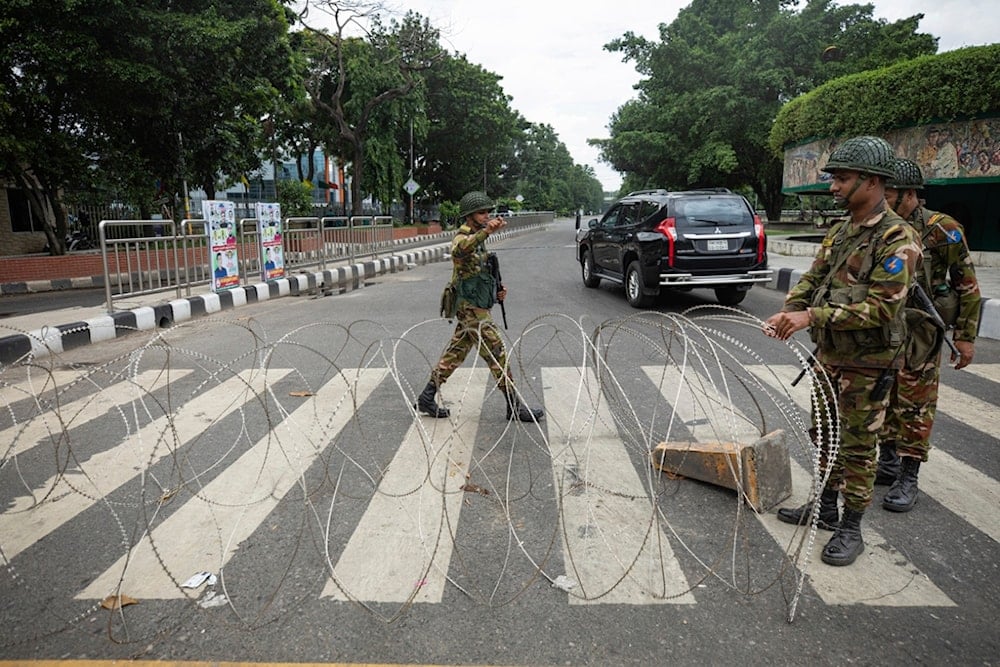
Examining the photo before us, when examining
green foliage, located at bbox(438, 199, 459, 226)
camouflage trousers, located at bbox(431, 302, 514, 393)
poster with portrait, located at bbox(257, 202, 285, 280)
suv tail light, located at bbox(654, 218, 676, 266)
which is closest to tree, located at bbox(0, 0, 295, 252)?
poster with portrait, located at bbox(257, 202, 285, 280)

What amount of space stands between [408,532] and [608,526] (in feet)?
3.13

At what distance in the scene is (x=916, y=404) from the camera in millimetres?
3428

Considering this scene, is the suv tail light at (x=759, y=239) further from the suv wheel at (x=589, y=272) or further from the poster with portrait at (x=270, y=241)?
the poster with portrait at (x=270, y=241)

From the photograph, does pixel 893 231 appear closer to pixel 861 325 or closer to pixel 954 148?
pixel 861 325

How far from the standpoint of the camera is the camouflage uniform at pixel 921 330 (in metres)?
3.40

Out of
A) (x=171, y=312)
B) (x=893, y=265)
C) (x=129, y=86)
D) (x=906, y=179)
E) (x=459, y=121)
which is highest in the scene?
(x=459, y=121)

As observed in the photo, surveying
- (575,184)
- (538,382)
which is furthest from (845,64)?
(575,184)

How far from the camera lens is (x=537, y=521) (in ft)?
11.0

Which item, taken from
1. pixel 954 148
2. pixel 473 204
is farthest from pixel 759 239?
pixel 954 148

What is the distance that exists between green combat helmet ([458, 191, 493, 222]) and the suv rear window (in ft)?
16.9

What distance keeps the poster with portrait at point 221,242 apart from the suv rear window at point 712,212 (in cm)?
709

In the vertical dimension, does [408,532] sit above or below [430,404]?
below

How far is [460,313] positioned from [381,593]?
96.1 inches

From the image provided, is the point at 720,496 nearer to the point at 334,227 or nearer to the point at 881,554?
the point at 881,554
